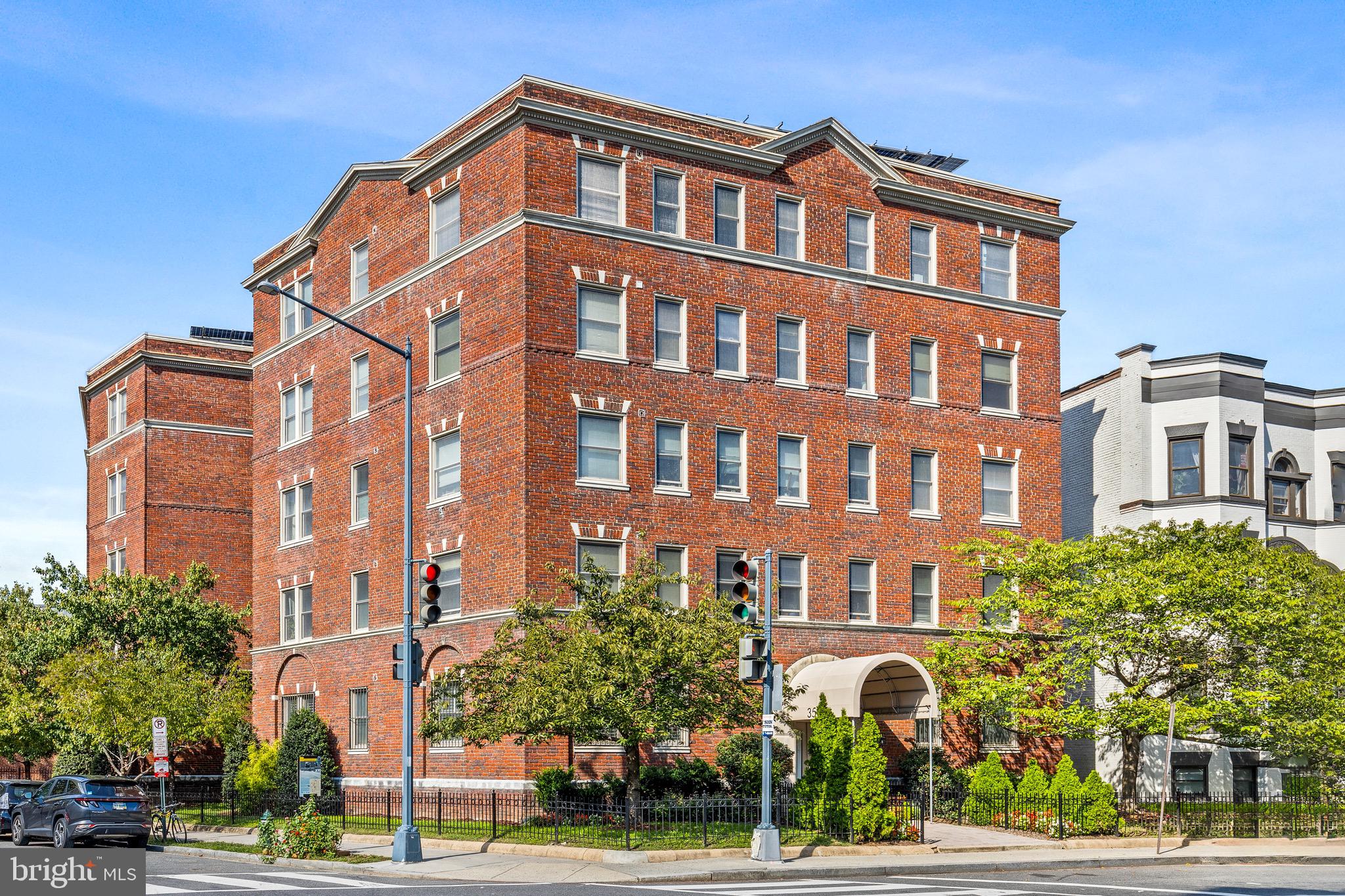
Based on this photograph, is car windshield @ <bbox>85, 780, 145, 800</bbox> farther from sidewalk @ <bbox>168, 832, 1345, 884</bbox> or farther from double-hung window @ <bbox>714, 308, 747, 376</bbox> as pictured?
double-hung window @ <bbox>714, 308, 747, 376</bbox>

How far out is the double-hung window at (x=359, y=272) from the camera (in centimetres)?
4747

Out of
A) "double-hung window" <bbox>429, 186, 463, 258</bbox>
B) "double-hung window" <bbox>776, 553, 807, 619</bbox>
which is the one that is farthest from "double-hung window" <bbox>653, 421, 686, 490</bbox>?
"double-hung window" <bbox>429, 186, 463, 258</bbox>

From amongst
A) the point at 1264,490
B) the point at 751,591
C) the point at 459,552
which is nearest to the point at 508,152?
the point at 459,552

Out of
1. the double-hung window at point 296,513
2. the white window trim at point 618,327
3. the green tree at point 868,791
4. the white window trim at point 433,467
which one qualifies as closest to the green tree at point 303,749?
the double-hung window at point 296,513

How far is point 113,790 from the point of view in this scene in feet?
103

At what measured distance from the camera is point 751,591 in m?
38.3

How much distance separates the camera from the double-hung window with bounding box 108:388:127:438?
6156 centimetres

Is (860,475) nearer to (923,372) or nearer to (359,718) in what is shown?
(923,372)

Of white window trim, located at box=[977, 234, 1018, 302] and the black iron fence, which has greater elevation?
white window trim, located at box=[977, 234, 1018, 302]

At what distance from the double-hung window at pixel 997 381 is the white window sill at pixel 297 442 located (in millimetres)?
22297

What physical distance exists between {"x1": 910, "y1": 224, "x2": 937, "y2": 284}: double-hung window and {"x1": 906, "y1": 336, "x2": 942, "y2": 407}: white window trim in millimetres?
1883

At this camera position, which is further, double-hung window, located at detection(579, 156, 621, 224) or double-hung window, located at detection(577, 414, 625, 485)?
double-hung window, located at detection(579, 156, 621, 224)

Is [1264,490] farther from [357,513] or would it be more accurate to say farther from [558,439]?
[357,513]

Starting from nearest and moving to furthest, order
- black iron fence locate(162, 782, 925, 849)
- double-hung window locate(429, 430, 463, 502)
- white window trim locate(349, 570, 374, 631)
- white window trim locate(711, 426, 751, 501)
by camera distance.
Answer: black iron fence locate(162, 782, 925, 849) < double-hung window locate(429, 430, 463, 502) < white window trim locate(711, 426, 751, 501) < white window trim locate(349, 570, 374, 631)
